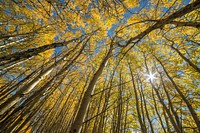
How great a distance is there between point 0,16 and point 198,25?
7206 millimetres

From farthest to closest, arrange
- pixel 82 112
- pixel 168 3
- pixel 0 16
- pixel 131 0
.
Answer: pixel 0 16 → pixel 168 3 → pixel 131 0 → pixel 82 112

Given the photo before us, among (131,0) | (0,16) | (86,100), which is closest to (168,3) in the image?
(131,0)

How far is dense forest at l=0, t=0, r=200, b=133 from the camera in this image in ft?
3.39

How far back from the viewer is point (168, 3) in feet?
16.2

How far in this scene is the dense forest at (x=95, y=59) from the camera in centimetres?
103

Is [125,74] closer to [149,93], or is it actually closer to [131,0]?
[149,93]

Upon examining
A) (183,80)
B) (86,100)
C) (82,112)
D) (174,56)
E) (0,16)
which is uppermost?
(174,56)

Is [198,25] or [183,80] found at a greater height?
[183,80]

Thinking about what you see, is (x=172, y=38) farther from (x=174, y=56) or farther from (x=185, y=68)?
(x=185, y=68)

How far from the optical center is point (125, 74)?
7492 mm

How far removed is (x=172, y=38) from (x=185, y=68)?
66.4 inches

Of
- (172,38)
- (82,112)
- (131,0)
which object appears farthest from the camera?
(172,38)

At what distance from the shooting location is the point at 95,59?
20.0 ft

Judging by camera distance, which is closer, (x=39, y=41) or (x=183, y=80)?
(x=183, y=80)
